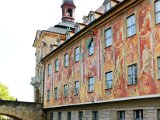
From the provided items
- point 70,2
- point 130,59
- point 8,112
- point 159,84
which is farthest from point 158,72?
point 70,2

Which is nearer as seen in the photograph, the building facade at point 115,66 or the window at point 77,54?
the building facade at point 115,66

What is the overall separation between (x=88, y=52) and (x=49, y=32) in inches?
679

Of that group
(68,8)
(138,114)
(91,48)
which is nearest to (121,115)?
(138,114)

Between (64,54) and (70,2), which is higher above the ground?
A: (70,2)

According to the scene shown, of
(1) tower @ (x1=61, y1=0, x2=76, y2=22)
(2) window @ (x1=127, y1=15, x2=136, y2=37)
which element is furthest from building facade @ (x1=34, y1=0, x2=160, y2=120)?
(1) tower @ (x1=61, y1=0, x2=76, y2=22)

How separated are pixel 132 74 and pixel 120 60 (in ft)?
4.93

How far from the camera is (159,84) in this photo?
15.8 metres

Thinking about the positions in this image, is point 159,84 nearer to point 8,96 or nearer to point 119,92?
point 119,92

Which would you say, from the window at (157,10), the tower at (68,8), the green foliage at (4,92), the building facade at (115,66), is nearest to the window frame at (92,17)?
the building facade at (115,66)

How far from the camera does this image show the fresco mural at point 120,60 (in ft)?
54.5

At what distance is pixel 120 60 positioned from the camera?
19172 millimetres

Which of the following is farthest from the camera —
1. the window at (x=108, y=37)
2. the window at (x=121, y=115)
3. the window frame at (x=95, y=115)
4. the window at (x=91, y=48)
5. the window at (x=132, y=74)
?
the window at (x=91, y=48)

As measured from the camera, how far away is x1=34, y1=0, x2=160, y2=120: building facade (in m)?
16.7

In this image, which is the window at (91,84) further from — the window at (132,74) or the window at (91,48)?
the window at (132,74)
